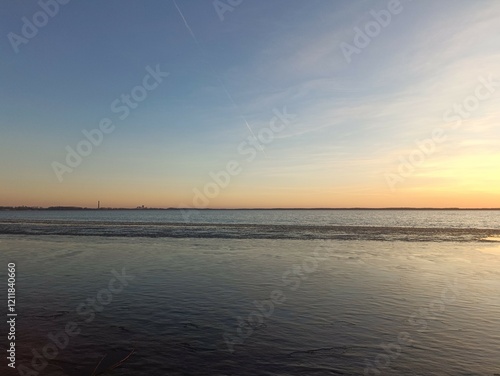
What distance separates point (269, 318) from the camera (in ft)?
44.0

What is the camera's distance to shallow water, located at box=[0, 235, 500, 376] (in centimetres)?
939

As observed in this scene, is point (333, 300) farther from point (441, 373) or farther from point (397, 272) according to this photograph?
point (397, 272)

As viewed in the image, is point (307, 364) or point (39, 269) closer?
point (307, 364)

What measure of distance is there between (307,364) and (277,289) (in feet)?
30.1

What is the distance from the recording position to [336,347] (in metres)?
10.4

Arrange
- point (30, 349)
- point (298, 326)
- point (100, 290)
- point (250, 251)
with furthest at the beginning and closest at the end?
point (250, 251) → point (100, 290) → point (298, 326) → point (30, 349)

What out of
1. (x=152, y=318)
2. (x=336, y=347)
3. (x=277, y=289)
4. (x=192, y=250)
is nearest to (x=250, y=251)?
(x=192, y=250)

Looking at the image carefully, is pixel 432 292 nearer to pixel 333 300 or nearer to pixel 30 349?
Answer: pixel 333 300

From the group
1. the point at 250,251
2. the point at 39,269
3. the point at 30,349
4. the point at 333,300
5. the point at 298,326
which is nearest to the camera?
the point at 30,349

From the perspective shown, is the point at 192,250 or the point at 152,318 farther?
the point at 192,250

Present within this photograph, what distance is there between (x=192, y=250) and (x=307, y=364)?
90.5ft

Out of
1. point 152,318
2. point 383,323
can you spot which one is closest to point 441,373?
point 383,323

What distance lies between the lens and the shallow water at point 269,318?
939cm

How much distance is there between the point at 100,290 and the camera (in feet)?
58.2
